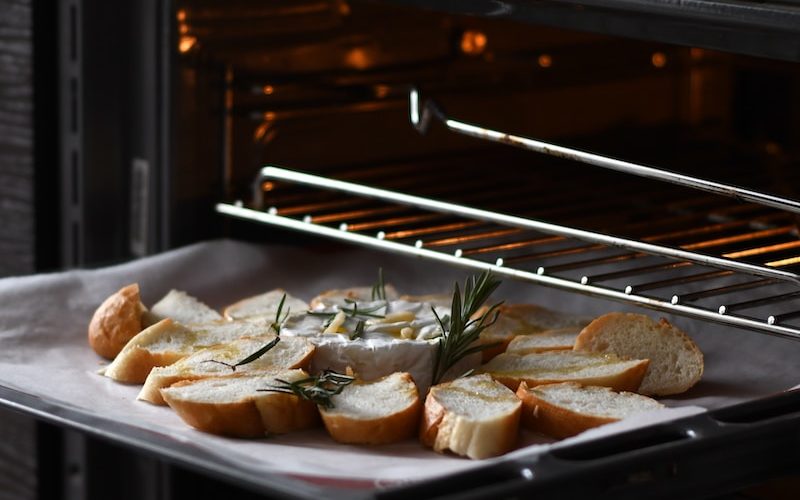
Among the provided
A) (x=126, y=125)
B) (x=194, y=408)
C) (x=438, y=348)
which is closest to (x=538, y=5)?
(x=438, y=348)

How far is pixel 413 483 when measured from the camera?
0.77m

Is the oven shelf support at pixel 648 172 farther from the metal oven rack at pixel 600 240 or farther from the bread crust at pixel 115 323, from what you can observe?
the bread crust at pixel 115 323

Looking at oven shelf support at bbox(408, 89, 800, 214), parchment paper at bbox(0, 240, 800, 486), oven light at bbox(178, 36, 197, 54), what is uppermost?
oven light at bbox(178, 36, 197, 54)

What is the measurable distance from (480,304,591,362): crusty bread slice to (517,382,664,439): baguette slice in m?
0.15

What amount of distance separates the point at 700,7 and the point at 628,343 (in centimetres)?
31

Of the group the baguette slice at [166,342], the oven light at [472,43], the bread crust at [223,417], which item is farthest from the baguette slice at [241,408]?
the oven light at [472,43]

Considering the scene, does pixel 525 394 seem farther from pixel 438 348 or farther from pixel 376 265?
pixel 376 265

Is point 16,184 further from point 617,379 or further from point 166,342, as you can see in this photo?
point 617,379

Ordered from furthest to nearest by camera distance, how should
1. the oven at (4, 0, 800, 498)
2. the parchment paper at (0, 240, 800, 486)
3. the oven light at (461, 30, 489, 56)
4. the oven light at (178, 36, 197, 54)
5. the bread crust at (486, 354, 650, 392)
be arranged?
the oven light at (461, 30, 489, 56) < the oven light at (178, 36, 197, 54) < the oven at (4, 0, 800, 498) < the bread crust at (486, 354, 650, 392) < the parchment paper at (0, 240, 800, 486)

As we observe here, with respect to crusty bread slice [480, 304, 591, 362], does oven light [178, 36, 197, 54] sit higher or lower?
higher

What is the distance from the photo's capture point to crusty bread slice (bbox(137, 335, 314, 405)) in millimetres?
1053

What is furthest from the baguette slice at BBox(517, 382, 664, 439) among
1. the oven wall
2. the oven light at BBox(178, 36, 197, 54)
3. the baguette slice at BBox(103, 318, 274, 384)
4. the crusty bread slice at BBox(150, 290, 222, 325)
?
the oven wall

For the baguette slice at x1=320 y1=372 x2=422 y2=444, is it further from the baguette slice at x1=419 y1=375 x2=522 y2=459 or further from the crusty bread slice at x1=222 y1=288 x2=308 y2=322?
the crusty bread slice at x1=222 y1=288 x2=308 y2=322

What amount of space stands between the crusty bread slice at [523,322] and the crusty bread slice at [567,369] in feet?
0.18
